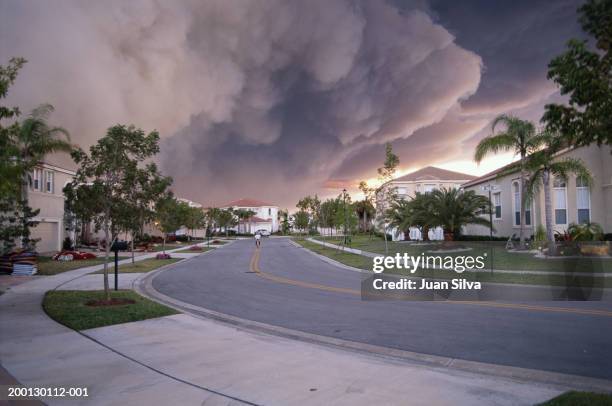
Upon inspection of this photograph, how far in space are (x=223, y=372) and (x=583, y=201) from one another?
26.7 metres

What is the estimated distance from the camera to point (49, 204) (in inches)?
1387

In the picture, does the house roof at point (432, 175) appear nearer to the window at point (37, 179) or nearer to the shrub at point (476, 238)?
the shrub at point (476, 238)

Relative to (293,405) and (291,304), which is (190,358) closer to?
(293,405)

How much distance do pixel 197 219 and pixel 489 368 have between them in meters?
63.0

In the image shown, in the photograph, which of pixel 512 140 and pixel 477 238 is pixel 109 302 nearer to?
pixel 512 140

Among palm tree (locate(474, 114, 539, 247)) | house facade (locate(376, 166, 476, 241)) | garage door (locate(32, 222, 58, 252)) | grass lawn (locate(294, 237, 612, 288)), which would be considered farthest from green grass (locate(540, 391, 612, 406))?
house facade (locate(376, 166, 476, 241))

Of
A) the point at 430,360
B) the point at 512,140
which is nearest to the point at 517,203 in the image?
the point at 512,140

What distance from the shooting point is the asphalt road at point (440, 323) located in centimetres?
768

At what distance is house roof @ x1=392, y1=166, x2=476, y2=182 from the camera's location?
175 feet

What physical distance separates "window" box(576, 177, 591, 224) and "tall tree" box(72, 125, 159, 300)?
24.4 metres

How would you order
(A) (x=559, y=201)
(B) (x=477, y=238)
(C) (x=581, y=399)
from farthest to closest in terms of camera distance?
(B) (x=477, y=238), (A) (x=559, y=201), (C) (x=581, y=399)

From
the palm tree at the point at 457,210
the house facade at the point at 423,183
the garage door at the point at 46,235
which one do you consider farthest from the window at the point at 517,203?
the garage door at the point at 46,235

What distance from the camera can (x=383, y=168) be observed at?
31.0m

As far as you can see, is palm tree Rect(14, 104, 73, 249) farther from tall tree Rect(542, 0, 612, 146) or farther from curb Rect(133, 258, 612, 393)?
tall tree Rect(542, 0, 612, 146)
